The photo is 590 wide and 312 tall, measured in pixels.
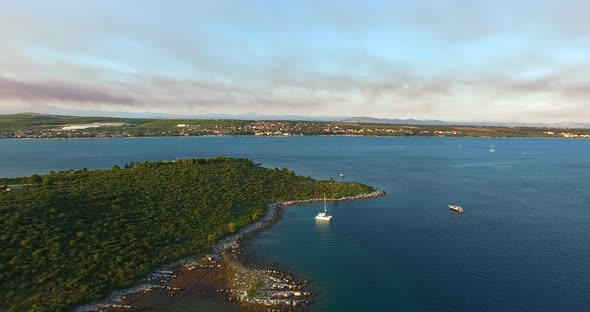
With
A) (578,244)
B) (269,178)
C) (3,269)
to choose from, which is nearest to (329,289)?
(3,269)

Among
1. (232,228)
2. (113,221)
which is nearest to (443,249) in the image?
(232,228)

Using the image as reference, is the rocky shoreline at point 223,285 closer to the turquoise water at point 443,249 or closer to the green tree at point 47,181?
the turquoise water at point 443,249

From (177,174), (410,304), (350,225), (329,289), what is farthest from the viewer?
(177,174)

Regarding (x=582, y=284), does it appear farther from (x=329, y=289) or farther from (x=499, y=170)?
(x=499, y=170)

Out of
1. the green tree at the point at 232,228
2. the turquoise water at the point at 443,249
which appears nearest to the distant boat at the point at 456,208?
the turquoise water at the point at 443,249

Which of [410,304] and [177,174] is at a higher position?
[177,174]
